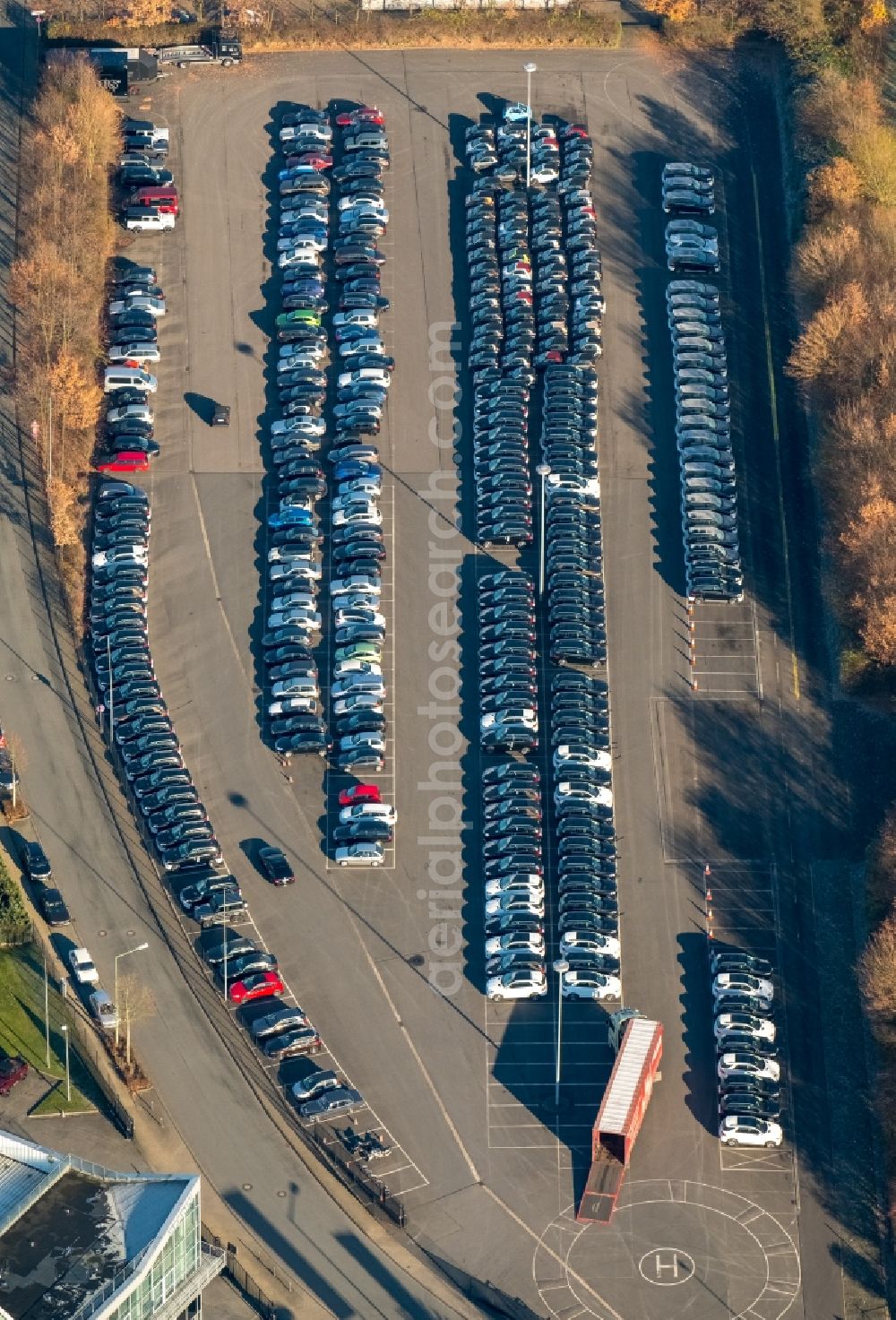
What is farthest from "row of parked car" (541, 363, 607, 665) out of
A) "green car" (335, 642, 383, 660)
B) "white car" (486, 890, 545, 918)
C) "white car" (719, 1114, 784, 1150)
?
"white car" (719, 1114, 784, 1150)

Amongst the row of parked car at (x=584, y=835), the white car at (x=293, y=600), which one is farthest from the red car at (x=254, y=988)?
the white car at (x=293, y=600)

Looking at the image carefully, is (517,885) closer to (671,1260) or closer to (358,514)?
(671,1260)

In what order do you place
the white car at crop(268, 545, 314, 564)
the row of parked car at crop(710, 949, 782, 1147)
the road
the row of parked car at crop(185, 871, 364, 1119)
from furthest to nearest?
the white car at crop(268, 545, 314, 564) < the row of parked car at crop(185, 871, 364, 1119) < the row of parked car at crop(710, 949, 782, 1147) < the road

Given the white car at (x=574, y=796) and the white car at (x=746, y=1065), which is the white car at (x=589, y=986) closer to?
the white car at (x=746, y=1065)

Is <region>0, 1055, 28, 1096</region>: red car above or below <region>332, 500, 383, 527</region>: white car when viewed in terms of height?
below

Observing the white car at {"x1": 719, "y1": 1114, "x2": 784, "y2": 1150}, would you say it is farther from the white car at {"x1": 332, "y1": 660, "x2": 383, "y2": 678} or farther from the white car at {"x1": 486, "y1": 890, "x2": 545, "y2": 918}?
the white car at {"x1": 332, "y1": 660, "x2": 383, "y2": 678}

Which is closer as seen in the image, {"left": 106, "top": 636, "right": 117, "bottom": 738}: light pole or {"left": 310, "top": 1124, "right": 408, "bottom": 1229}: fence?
{"left": 310, "top": 1124, "right": 408, "bottom": 1229}: fence
